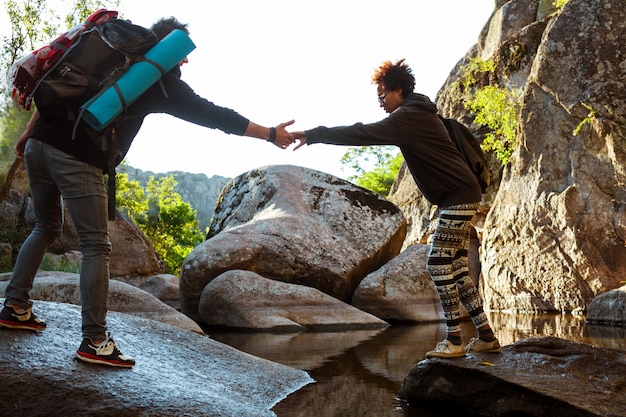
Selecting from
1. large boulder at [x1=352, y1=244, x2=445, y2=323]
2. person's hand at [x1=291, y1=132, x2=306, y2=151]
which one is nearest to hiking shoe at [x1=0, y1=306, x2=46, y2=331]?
person's hand at [x1=291, y1=132, x2=306, y2=151]

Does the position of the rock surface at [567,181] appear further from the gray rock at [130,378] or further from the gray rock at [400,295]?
the gray rock at [130,378]

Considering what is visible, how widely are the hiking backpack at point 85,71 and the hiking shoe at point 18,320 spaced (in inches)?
42.2

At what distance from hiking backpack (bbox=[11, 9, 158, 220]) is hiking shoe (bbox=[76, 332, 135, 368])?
95cm

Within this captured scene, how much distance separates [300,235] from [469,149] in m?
8.27

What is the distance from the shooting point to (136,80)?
3.60m

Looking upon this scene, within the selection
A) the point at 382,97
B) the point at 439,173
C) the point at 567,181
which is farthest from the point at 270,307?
the point at 567,181

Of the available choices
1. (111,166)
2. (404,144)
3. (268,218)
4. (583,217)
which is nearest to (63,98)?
(111,166)

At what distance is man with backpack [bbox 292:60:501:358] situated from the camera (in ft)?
15.9

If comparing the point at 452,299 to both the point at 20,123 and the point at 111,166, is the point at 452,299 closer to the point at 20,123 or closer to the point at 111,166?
the point at 111,166

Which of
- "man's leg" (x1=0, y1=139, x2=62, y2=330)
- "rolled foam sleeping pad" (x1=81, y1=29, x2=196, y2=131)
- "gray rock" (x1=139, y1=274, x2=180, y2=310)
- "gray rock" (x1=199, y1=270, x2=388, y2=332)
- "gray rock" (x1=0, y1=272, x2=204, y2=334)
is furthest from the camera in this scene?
"gray rock" (x1=139, y1=274, x2=180, y2=310)

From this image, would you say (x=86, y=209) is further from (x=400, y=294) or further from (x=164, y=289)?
(x=164, y=289)

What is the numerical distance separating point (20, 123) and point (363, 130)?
2185 centimetres

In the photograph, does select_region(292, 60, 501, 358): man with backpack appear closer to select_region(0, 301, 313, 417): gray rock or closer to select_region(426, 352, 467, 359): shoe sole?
select_region(426, 352, 467, 359): shoe sole

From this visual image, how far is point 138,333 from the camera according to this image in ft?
17.1
